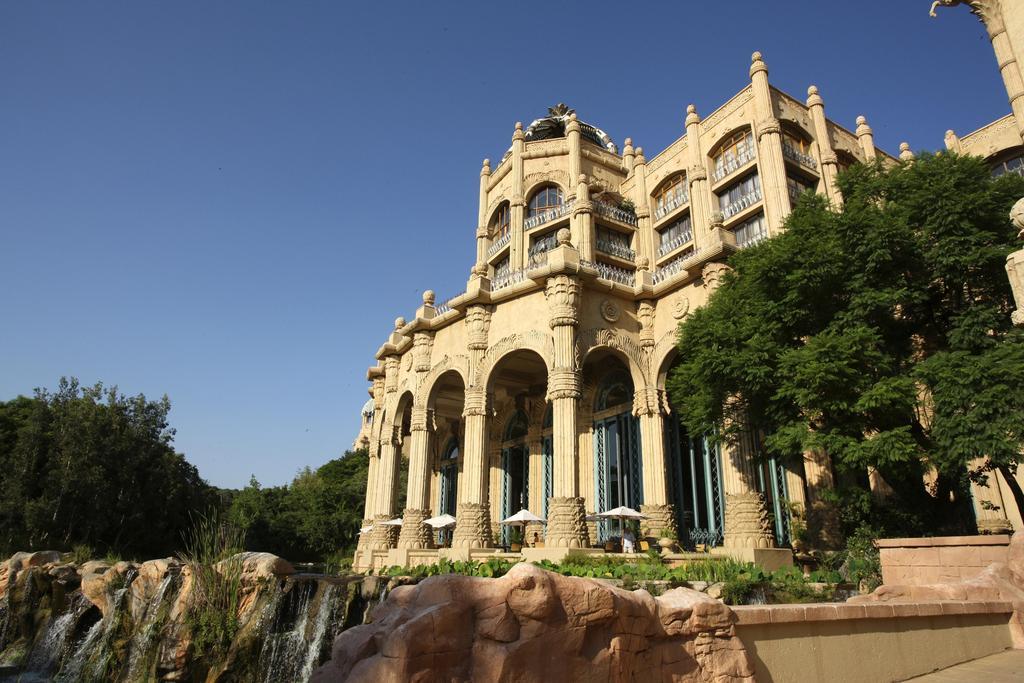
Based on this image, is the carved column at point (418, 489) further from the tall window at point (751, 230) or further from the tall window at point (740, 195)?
the tall window at point (740, 195)

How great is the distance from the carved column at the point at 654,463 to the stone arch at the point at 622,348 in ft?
2.04

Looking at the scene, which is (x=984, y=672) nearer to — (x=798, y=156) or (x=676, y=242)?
(x=798, y=156)

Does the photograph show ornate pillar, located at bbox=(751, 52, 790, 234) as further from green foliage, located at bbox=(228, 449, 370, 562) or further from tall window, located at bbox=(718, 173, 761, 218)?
green foliage, located at bbox=(228, 449, 370, 562)

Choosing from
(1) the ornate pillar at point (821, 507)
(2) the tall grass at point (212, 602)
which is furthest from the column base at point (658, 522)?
(2) the tall grass at point (212, 602)

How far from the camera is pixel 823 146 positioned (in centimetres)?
2839

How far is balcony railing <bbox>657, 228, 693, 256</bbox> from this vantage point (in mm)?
30422

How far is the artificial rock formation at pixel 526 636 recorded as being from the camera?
433 centimetres

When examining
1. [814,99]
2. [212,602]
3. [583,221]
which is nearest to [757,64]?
[814,99]

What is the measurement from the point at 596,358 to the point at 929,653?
791 inches

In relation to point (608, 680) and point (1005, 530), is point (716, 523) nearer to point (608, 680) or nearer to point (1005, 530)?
point (1005, 530)

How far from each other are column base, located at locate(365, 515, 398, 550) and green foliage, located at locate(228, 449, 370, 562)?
11.6 metres

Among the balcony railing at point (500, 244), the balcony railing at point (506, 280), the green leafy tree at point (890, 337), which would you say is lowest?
the green leafy tree at point (890, 337)

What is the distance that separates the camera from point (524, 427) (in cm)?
3080

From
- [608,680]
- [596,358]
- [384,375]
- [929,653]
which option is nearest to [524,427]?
[596,358]
